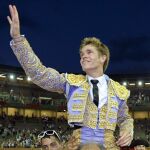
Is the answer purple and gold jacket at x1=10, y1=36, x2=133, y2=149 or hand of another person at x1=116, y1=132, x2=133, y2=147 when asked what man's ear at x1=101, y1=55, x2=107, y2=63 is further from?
hand of another person at x1=116, y1=132, x2=133, y2=147

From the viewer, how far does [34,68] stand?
2844mm

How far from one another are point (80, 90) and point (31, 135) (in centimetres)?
2798

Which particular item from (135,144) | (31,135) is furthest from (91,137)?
(31,135)

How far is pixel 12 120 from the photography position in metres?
35.8

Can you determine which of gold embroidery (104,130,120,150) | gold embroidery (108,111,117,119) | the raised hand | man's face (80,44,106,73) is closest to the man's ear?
man's face (80,44,106,73)

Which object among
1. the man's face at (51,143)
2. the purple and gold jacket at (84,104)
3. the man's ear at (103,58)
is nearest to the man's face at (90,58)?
the man's ear at (103,58)

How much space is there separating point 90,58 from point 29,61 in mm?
485

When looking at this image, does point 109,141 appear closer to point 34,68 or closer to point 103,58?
point 103,58

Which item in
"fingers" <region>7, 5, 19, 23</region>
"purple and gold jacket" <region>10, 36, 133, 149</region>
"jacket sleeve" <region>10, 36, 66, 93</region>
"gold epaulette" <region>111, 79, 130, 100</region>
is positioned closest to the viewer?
"fingers" <region>7, 5, 19, 23</region>

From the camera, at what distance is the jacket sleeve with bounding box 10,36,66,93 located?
279 cm

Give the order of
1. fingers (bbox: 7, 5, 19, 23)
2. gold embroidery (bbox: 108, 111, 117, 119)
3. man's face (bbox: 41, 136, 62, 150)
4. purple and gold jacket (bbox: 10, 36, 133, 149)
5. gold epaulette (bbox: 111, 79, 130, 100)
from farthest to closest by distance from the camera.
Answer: man's face (bbox: 41, 136, 62, 150) < gold epaulette (bbox: 111, 79, 130, 100) < gold embroidery (bbox: 108, 111, 117, 119) < purple and gold jacket (bbox: 10, 36, 133, 149) < fingers (bbox: 7, 5, 19, 23)

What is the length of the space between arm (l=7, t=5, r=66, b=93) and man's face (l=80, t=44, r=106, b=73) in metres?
0.21

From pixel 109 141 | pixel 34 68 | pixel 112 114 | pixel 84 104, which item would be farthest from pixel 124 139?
pixel 34 68

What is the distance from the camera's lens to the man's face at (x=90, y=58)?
3061 millimetres
